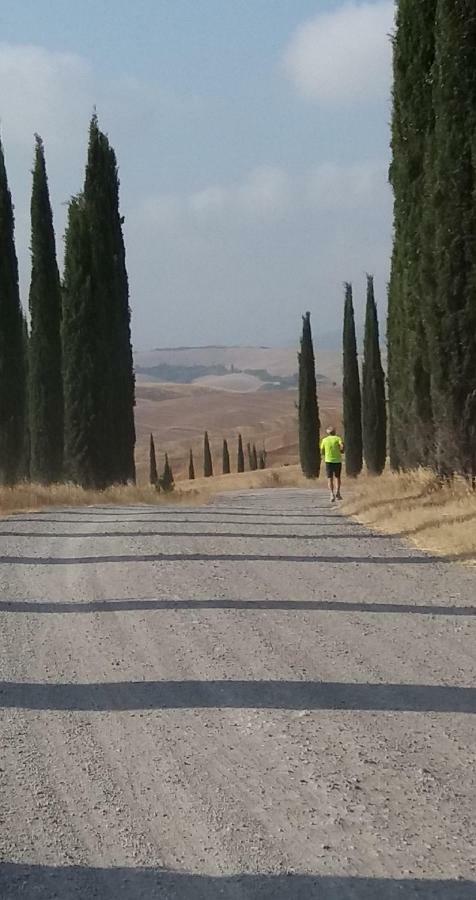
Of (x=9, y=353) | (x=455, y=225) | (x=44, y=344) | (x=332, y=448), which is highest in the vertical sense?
(x=455, y=225)

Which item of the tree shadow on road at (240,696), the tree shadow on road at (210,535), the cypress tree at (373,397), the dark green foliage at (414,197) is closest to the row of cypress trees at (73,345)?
the dark green foliage at (414,197)

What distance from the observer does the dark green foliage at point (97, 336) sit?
30.0 m

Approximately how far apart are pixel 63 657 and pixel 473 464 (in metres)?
10.1

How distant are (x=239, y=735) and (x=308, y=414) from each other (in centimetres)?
4704

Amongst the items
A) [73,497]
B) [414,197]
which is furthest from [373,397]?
[414,197]

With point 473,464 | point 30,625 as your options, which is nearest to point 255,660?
point 30,625

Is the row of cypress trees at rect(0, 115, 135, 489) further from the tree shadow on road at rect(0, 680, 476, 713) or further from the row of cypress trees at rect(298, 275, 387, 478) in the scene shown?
the tree shadow on road at rect(0, 680, 476, 713)

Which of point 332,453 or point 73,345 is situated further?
point 73,345

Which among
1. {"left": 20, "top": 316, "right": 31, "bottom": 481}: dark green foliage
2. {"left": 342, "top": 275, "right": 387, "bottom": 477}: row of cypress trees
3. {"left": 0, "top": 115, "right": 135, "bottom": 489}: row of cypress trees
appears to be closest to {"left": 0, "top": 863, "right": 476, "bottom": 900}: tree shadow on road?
{"left": 0, "top": 115, "right": 135, "bottom": 489}: row of cypress trees

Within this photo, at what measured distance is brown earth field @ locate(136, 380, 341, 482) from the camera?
102625mm

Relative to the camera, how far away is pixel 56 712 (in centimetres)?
582

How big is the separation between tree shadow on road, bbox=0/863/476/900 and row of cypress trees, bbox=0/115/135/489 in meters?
25.5

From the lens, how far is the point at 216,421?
153 m

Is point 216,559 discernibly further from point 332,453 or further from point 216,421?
point 216,421
